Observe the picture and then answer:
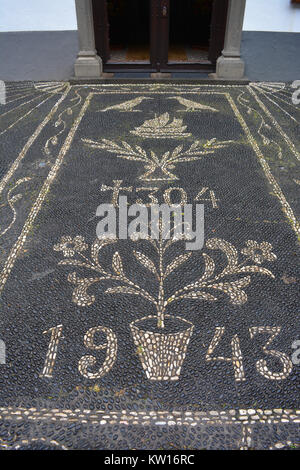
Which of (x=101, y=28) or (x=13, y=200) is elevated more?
(x=101, y=28)

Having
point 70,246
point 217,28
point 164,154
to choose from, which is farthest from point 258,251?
point 217,28

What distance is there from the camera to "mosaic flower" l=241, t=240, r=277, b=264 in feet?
6.97

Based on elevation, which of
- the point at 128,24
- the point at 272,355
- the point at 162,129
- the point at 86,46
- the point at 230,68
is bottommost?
the point at 272,355

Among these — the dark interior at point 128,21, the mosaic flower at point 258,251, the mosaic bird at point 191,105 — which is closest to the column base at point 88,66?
the mosaic bird at point 191,105

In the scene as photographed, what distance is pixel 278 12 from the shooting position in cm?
809

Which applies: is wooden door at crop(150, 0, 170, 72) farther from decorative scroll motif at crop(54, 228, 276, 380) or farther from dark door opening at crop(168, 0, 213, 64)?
decorative scroll motif at crop(54, 228, 276, 380)

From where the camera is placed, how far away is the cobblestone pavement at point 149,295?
146cm

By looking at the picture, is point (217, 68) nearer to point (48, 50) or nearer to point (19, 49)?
point (48, 50)

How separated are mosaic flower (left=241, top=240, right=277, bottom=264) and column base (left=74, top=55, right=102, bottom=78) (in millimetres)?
3447

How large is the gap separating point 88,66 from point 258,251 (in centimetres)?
356

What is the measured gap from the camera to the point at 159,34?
15.2 feet

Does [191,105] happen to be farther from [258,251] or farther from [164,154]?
[258,251]

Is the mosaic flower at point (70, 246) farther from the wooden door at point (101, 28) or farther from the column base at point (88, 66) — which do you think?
the wooden door at point (101, 28)

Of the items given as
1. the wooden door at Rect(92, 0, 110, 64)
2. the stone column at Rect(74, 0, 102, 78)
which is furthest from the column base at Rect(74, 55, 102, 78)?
the wooden door at Rect(92, 0, 110, 64)
